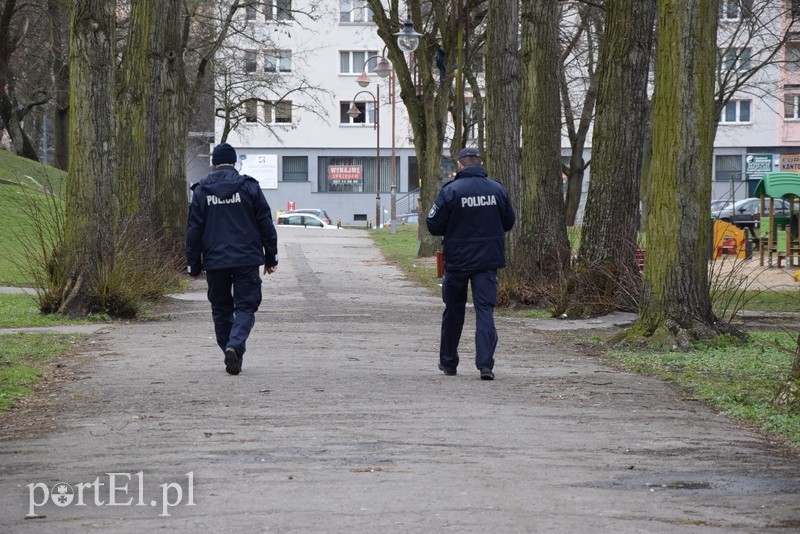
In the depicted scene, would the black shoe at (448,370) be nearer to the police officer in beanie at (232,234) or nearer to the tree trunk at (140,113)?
the police officer in beanie at (232,234)

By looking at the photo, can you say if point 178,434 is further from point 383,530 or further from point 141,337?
point 141,337

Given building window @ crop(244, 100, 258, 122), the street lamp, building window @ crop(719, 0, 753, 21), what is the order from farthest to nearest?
building window @ crop(244, 100, 258, 122) < the street lamp < building window @ crop(719, 0, 753, 21)

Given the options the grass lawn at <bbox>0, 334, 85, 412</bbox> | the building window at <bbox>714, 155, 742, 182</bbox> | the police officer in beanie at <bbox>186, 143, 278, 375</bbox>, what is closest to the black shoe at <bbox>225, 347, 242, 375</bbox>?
the police officer in beanie at <bbox>186, 143, 278, 375</bbox>

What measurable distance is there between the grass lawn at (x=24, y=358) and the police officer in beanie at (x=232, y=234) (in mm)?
1599

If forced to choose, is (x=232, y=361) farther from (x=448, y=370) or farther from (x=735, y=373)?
(x=735, y=373)

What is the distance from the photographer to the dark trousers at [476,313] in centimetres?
1109

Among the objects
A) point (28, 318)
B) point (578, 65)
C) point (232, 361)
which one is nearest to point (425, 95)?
point (578, 65)

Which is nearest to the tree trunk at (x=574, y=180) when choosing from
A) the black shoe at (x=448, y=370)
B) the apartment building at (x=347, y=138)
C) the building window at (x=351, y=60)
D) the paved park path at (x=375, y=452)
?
the apartment building at (x=347, y=138)

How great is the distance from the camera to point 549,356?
44.1 ft

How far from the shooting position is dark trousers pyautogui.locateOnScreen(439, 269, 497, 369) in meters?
11.1

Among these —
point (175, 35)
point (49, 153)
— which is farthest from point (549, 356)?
point (49, 153)

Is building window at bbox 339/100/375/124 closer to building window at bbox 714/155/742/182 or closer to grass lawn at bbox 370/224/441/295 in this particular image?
building window at bbox 714/155/742/182

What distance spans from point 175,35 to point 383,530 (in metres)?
22.4

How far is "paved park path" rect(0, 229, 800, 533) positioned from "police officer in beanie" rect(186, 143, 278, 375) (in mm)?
666
